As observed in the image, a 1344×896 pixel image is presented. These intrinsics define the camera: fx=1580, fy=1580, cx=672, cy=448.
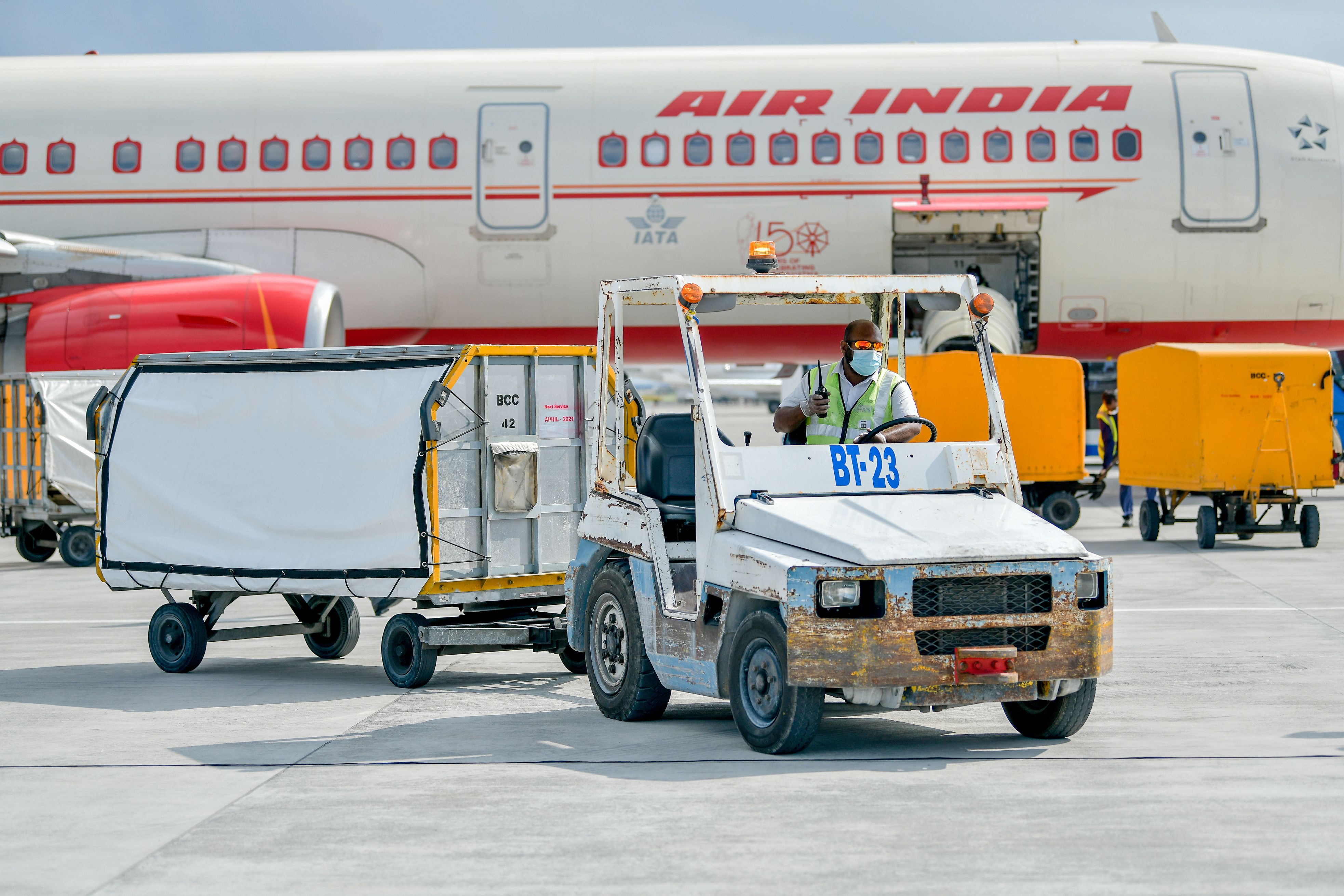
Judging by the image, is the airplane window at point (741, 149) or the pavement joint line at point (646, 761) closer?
the pavement joint line at point (646, 761)

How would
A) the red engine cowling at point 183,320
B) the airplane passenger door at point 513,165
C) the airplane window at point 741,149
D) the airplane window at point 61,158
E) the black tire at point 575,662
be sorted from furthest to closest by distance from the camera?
the airplane window at point 61,158, the airplane passenger door at point 513,165, the airplane window at point 741,149, the red engine cowling at point 183,320, the black tire at point 575,662

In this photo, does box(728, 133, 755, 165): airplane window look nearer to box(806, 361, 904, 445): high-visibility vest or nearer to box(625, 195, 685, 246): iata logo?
box(625, 195, 685, 246): iata logo

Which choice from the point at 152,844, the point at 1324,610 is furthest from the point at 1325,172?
the point at 152,844

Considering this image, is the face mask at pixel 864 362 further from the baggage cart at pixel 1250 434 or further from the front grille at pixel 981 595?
the baggage cart at pixel 1250 434

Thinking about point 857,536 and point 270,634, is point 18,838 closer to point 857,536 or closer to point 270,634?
point 857,536

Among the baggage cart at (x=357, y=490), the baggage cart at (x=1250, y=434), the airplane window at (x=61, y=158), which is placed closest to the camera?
the baggage cart at (x=357, y=490)

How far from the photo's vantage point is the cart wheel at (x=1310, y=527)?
17.4 meters

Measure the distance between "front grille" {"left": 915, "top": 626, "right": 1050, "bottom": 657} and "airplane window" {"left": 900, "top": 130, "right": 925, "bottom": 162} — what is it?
13.1m

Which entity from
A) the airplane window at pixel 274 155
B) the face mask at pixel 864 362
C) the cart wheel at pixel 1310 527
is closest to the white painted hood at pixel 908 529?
the face mask at pixel 864 362

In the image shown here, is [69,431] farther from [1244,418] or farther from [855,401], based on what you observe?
[1244,418]

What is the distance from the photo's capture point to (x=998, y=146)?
1942 centimetres

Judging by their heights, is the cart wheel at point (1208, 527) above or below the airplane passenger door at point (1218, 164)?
below

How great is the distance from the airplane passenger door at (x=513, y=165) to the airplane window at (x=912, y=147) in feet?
14.6

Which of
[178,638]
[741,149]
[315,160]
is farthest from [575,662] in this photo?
[315,160]
